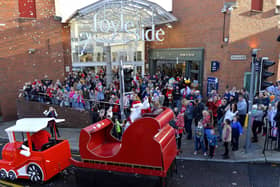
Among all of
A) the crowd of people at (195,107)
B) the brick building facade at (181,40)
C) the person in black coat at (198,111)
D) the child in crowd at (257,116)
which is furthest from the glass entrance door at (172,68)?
the child in crowd at (257,116)

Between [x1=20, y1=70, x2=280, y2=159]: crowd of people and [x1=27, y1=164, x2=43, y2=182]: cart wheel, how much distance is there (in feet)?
10.8

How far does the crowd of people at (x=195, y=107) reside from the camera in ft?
25.9

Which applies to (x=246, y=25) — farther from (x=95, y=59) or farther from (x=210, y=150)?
(x=95, y=59)

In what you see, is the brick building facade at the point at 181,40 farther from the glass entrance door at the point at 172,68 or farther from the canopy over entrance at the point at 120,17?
the canopy over entrance at the point at 120,17

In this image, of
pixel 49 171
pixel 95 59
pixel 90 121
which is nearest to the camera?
pixel 49 171

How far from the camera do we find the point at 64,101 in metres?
12.9

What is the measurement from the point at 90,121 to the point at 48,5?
9.64 metres

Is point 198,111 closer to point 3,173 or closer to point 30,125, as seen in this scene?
point 30,125

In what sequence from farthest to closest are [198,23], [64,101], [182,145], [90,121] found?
1. [198,23]
2. [64,101]
3. [90,121]
4. [182,145]

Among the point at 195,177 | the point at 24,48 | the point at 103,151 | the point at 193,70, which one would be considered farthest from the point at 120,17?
the point at 195,177

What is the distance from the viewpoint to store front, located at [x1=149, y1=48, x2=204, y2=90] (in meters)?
15.5

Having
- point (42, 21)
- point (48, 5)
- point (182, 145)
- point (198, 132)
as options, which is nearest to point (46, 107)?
point (42, 21)

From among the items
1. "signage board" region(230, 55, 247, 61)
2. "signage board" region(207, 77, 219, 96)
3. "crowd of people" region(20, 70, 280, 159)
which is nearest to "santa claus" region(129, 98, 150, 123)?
"crowd of people" region(20, 70, 280, 159)

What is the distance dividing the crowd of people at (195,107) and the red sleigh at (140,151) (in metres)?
1.18
